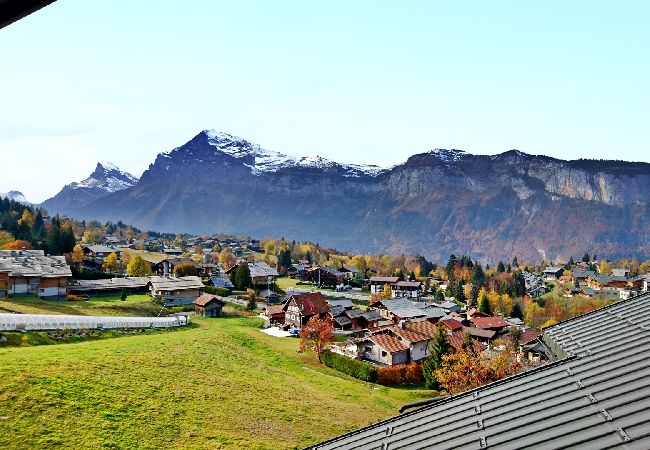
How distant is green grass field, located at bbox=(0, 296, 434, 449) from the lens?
949 inches

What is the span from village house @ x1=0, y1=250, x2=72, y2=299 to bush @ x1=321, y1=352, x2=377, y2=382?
3710 centimetres

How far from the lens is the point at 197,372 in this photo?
36.5 meters

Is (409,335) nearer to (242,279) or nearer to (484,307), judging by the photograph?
(484,307)

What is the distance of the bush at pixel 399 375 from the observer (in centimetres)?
4731

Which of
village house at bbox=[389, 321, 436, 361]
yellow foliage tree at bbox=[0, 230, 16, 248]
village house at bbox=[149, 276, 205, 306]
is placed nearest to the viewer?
village house at bbox=[389, 321, 436, 361]

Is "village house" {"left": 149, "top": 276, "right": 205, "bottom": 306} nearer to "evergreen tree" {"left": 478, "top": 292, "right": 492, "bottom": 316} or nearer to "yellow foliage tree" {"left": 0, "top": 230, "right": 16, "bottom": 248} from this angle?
"yellow foliage tree" {"left": 0, "top": 230, "right": 16, "bottom": 248}

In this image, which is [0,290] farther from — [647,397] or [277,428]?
[647,397]

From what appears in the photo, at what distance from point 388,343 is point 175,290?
3595 cm

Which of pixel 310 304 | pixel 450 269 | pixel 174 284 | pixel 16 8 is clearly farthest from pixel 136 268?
pixel 16 8

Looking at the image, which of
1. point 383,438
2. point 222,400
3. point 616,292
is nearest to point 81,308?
point 222,400

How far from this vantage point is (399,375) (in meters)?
47.9

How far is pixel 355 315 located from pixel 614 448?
67.8 metres

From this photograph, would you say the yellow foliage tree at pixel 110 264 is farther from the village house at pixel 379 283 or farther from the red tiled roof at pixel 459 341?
the red tiled roof at pixel 459 341

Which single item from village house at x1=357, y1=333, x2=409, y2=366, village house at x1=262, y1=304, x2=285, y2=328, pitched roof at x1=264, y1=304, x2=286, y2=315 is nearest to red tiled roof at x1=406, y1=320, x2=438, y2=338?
village house at x1=357, y1=333, x2=409, y2=366
